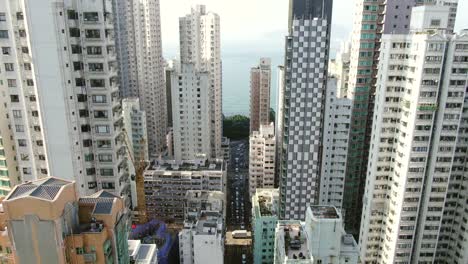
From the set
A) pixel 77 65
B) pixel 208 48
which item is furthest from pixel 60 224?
pixel 208 48

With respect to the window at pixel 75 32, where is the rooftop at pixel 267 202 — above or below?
below

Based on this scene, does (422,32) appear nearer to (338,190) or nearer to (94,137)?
(338,190)

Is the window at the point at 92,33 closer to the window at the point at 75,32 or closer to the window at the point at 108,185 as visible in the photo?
the window at the point at 75,32

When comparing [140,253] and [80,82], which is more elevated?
[80,82]

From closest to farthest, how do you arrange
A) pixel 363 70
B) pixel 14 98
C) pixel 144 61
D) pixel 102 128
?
1. pixel 14 98
2. pixel 102 128
3. pixel 363 70
4. pixel 144 61

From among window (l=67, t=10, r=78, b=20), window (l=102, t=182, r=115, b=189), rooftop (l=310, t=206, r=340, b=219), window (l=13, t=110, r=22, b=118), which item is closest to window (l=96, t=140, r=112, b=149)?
window (l=102, t=182, r=115, b=189)

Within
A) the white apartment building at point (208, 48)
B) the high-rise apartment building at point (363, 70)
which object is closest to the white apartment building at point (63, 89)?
the high-rise apartment building at point (363, 70)

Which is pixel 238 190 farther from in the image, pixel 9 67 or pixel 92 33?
pixel 9 67
